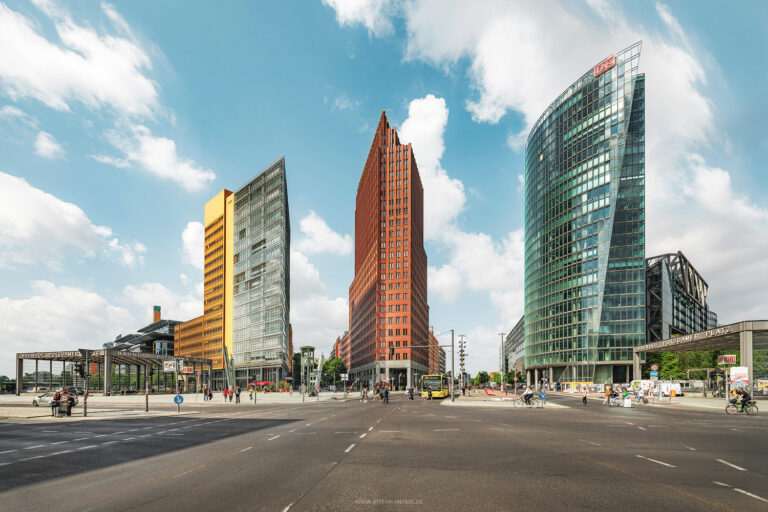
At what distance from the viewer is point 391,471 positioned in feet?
42.8

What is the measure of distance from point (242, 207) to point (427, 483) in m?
141

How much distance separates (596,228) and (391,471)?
120m

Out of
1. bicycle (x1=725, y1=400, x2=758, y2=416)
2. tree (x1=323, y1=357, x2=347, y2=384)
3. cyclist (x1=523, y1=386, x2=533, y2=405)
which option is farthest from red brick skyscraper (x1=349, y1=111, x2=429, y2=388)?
bicycle (x1=725, y1=400, x2=758, y2=416)

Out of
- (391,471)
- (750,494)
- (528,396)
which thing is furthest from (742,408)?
(391,471)

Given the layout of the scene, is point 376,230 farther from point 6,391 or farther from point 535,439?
point 535,439

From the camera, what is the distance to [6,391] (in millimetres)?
109812

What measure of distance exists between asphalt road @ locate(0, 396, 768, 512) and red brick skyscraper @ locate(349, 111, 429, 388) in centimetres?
11204

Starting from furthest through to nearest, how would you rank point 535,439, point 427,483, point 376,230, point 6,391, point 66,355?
1. point 376,230
2. point 6,391
3. point 66,355
4. point 535,439
5. point 427,483

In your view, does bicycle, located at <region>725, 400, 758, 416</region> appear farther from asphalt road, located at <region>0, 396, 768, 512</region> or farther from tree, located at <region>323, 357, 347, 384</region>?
tree, located at <region>323, 357, 347, 384</region>

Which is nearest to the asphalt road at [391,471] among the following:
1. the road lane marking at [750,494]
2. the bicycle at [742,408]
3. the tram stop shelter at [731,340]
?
the road lane marking at [750,494]

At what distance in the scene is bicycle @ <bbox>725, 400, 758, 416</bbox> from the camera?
3788 cm

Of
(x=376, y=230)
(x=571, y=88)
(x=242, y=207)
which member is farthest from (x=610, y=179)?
(x=242, y=207)

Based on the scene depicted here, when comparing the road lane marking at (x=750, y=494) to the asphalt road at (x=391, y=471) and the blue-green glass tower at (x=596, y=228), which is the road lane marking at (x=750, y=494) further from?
the blue-green glass tower at (x=596, y=228)

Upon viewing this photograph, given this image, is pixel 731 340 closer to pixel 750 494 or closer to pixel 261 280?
pixel 750 494
